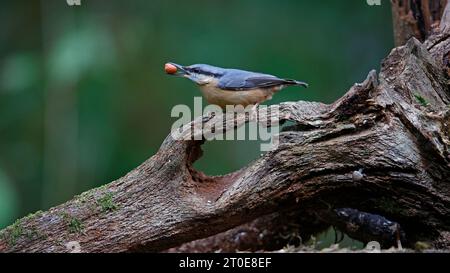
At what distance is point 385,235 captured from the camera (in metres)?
3.53

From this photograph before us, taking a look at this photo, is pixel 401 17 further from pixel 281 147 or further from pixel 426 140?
pixel 281 147

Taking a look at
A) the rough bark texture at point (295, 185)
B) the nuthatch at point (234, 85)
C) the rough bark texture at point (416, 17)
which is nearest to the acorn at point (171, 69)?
the nuthatch at point (234, 85)

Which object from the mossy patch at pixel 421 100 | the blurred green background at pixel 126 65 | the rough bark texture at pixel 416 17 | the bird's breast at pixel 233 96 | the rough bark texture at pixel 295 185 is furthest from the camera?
the blurred green background at pixel 126 65

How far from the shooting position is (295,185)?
10.1ft

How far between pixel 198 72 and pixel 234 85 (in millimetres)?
241

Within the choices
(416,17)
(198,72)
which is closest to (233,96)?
(198,72)

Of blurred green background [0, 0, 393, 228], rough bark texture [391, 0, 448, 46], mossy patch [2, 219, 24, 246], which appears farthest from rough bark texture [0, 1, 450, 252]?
blurred green background [0, 0, 393, 228]

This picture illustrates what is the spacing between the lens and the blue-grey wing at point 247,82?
11.5ft

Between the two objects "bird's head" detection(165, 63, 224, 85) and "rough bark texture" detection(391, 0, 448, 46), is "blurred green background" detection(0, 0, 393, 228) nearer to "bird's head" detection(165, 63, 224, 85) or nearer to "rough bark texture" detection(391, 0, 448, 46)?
"rough bark texture" detection(391, 0, 448, 46)

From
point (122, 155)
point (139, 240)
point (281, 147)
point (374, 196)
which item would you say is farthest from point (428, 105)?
point (122, 155)

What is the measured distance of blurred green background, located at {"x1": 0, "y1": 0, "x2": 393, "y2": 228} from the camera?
232 inches

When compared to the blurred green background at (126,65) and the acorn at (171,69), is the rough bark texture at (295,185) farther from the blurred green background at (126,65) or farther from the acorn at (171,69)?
the blurred green background at (126,65)

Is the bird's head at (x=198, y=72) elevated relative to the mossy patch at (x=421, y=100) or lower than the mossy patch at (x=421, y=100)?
elevated

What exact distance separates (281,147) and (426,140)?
687 millimetres
